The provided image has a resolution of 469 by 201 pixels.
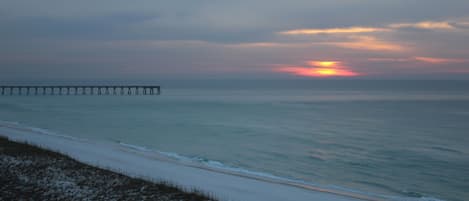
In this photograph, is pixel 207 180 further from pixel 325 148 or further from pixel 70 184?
pixel 325 148

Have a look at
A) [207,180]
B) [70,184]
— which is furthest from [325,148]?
[70,184]

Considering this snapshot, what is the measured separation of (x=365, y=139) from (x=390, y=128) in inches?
345

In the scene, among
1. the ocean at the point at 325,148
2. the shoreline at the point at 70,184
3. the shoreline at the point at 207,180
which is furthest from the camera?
the ocean at the point at 325,148

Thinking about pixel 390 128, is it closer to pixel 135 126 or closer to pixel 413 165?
pixel 413 165

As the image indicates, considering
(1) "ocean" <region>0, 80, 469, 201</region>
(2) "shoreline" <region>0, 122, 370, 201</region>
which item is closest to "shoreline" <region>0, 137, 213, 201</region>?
(2) "shoreline" <region>0, 122, 370, 201</region>

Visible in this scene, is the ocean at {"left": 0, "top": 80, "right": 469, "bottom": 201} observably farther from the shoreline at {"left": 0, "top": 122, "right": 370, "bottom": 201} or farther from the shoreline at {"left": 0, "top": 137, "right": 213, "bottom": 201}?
the shoreline at {"left": 0, "top": 137, "right": 213, "bottom": 201}

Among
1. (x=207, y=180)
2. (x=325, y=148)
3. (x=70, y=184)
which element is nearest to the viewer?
(x=70, y=184)

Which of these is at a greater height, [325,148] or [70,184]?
[70,184]

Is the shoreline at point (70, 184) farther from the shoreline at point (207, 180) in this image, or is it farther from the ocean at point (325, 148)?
the ocean at point (325, 148)

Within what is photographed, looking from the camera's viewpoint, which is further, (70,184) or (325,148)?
(325,148)

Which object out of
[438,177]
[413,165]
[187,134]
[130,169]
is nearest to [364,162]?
[413,165]

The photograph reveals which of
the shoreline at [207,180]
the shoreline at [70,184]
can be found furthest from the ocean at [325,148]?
the shoreline at [70,184]

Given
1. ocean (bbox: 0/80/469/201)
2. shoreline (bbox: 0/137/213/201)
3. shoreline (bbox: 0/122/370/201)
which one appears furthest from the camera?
ocean (bbox: 0/80/469/201)

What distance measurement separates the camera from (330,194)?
13125mm
